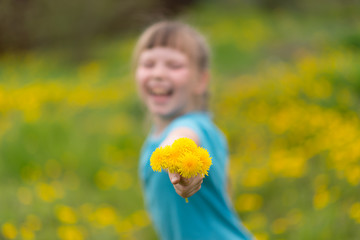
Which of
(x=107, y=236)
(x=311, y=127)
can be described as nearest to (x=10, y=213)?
(x=107, y=236)

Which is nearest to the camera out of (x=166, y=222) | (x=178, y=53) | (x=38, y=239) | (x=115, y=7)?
(x=166, y=222)

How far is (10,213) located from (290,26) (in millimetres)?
7940

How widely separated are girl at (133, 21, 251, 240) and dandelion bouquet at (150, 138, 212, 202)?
0.45m

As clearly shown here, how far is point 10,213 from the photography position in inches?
101

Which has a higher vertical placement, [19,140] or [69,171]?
[19,140]

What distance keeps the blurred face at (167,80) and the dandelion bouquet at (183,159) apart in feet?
3.05

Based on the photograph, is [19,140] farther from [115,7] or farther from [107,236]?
[115,7]

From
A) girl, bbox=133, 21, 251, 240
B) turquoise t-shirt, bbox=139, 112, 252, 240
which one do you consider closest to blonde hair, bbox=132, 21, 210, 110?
girl, bbox=133, 21, 251, 240

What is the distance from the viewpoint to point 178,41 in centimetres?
182

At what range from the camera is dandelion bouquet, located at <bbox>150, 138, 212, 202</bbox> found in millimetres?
761

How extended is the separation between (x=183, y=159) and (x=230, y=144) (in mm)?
3702

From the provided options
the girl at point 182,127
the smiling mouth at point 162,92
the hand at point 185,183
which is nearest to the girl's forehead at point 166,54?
the girl at point 182,127

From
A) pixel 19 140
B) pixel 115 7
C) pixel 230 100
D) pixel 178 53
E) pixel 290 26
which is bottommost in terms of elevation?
pixel 178 53

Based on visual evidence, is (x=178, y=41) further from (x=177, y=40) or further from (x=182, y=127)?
(x=182, y=127)
